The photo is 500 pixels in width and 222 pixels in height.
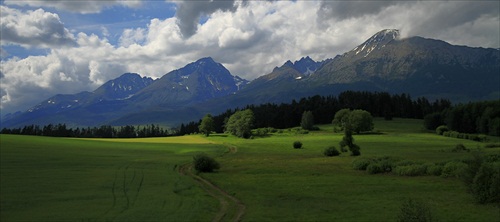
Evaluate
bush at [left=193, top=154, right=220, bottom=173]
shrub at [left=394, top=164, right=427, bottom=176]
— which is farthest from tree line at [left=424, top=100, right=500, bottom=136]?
bush at [left=193, top=154, right=220, bottom=173]

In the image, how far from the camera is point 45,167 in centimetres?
6194

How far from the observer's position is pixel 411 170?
2184 inches

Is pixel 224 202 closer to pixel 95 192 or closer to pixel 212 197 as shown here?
pixel 212 197

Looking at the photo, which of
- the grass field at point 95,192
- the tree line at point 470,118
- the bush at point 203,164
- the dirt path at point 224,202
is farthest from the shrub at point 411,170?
the tree line at point 470,118

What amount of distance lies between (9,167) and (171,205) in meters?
35.1

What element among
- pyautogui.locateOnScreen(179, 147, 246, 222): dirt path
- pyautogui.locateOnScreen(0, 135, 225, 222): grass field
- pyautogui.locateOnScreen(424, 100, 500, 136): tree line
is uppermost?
pyautogui.locateOnScreen(424, 100, 500, 136): tree line

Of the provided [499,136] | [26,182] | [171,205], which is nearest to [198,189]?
[171,205]

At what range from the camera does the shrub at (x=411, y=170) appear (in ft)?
182

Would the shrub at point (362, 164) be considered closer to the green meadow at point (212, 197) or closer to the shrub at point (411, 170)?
the green meadow at point (212, 197)

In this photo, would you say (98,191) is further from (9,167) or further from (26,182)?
(9,167)

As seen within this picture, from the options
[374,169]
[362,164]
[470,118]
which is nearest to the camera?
[374,169]

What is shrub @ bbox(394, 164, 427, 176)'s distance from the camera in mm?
55375

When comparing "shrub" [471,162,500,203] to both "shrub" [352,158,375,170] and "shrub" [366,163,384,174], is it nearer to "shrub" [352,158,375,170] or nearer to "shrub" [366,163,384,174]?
"shrub" [366,163,384,174]

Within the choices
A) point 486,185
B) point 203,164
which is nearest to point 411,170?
point 486,185
